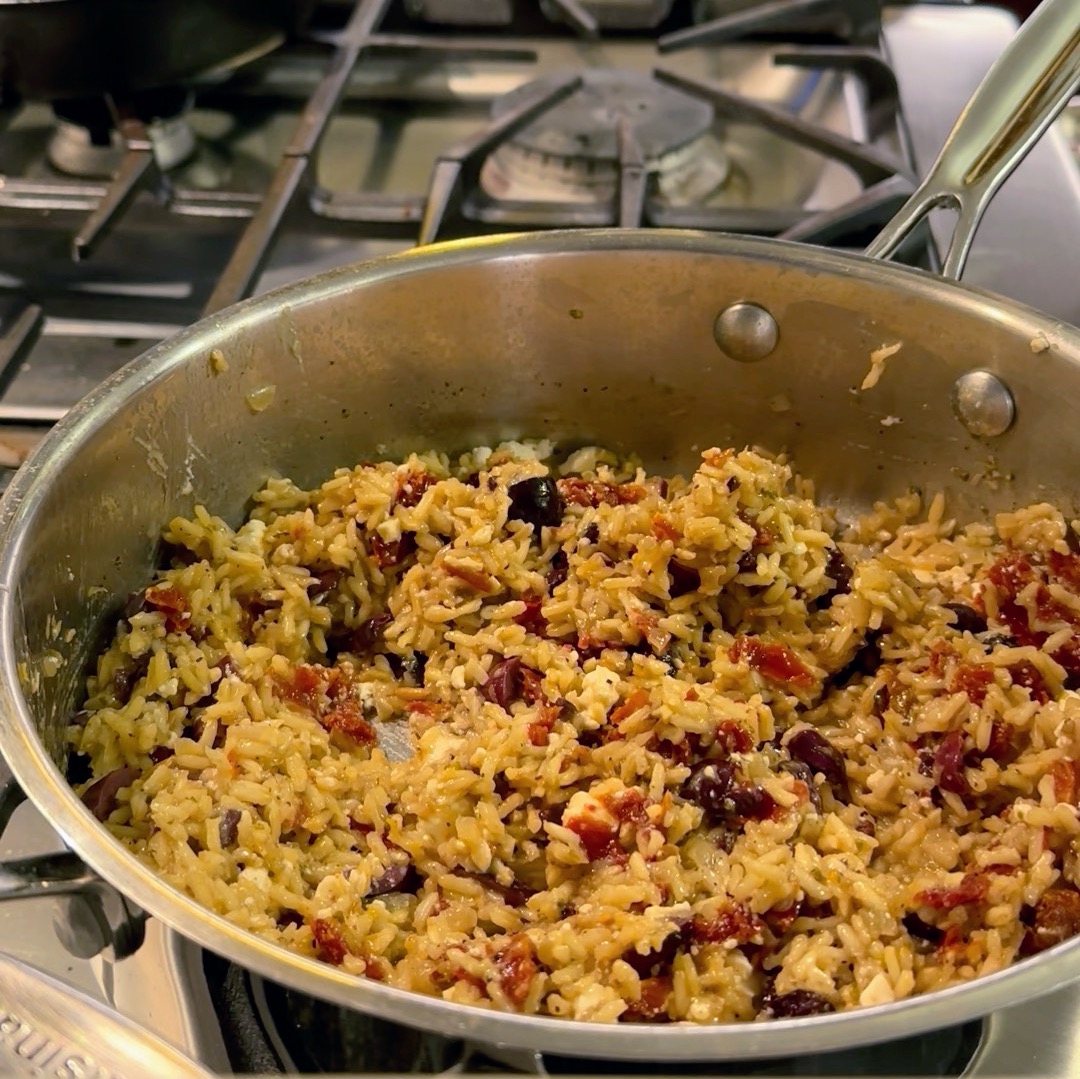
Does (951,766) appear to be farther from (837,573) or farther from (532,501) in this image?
(532,501)

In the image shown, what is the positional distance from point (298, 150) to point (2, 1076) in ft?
4.90

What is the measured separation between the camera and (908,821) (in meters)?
1.26

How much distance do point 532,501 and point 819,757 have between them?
500mm

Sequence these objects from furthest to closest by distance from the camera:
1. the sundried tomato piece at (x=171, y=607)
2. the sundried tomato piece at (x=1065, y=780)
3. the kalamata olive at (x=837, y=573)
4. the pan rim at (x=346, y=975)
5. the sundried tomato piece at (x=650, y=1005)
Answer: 1. the kalamata olive at (x=837, y=573)
2. the sundried tomato piece at (x=171, y=607)
3. the sundried tomato piece at (x=1065, y=780)
4. the sundried tomato piece at (x=650, y=1005)
5. the pan rim at (x=346, y=975)

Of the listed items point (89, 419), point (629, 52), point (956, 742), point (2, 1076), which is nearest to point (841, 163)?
point (629, 52)

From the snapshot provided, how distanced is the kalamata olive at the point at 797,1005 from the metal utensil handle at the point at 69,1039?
51 centimetres

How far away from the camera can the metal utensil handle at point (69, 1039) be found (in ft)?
2.85

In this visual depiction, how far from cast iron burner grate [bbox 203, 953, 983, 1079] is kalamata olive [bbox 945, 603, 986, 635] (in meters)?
0.53

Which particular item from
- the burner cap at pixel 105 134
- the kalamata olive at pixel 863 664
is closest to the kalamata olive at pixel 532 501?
the kalamata olive at pixel 863 664

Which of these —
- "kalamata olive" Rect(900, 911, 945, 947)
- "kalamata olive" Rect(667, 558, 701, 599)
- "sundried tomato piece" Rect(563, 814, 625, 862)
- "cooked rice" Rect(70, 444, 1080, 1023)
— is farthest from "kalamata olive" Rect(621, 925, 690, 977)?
"kalamata olive" Rect(667, 558, 701, 599)

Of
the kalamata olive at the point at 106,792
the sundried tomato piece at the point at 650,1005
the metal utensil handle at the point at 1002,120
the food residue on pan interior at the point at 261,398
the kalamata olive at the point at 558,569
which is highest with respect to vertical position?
the metal utensil handle at the point at 1002,120

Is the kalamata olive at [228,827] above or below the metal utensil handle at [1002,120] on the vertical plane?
below

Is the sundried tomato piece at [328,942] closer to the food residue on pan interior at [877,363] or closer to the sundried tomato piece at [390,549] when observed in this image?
the sundried tomato piece at [390,549]

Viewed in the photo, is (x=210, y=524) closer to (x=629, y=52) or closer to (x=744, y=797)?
(x=744, y=797)
